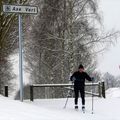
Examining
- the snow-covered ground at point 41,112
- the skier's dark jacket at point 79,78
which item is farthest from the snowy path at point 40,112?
the skier's dark jacket at point 79,78

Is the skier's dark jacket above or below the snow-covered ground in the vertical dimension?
above

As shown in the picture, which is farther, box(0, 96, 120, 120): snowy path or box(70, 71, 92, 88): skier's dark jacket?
box(70, 71, 92, 88): skier's dark jacket

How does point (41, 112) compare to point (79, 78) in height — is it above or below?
below

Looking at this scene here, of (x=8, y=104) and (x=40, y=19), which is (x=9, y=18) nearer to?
(x=8, y=104)

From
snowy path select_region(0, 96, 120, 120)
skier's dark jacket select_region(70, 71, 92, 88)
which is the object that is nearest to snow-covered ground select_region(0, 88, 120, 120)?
snowy path select_region(0, 96, 120, 120)

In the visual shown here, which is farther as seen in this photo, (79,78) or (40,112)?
(79,78)

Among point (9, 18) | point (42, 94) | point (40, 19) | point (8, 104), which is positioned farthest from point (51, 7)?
point (8, 104)

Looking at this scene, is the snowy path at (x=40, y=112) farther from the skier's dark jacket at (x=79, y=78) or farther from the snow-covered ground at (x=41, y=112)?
the skier's dark jacket at (x=79, y=78)

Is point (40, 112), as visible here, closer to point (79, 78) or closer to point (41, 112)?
point (41, 112)

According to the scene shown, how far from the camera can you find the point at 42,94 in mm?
43719

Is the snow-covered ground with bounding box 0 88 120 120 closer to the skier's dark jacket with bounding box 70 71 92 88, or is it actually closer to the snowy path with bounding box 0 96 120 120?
the snowy path with bounding box 0 96 120 120

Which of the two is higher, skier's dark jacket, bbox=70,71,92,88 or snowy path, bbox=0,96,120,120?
skier's dark jacket, bbox=70,71,92,88

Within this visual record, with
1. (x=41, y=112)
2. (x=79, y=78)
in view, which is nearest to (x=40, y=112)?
(x=41, y=112)

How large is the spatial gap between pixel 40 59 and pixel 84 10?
21.6 ft
